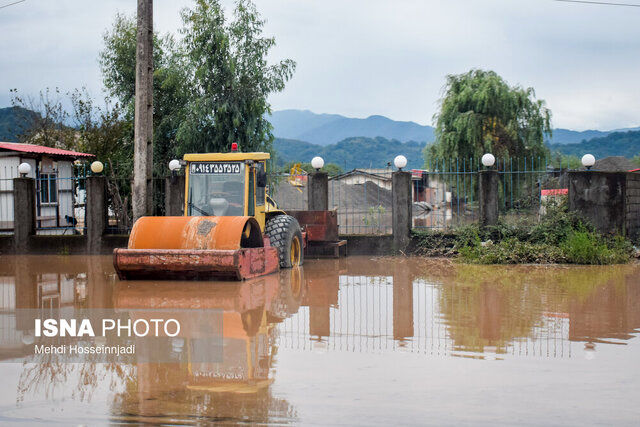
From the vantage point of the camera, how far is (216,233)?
1075cm

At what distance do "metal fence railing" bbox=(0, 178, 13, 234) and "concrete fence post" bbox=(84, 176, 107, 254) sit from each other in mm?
Answer: 3067

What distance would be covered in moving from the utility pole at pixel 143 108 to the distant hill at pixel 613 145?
98.0 metres

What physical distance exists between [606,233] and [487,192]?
2.89m

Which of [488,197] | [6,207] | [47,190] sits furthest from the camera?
[47,190]

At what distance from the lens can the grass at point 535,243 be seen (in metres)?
14.1

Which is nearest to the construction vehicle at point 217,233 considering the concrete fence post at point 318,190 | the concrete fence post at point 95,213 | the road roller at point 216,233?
the road roller at point 216,233

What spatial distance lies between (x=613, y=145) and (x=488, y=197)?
102077 mm

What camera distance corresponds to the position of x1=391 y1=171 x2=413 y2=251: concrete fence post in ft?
52.7

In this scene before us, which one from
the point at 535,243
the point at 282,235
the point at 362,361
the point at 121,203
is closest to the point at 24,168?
the point at 121,203

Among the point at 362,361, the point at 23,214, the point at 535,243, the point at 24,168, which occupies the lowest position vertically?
the point at 362,361

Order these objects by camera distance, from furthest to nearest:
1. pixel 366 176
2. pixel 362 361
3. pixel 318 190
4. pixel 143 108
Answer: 1. pixel 366 176
2. pixel 318 190
3. pixel 143 108
4. pixel 362 361

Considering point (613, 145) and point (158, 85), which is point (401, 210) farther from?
point (613, 145)

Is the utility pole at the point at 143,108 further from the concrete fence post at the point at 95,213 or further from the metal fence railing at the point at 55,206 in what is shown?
the metal fence railing at the point at 55,206

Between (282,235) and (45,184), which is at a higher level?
(45,184)
